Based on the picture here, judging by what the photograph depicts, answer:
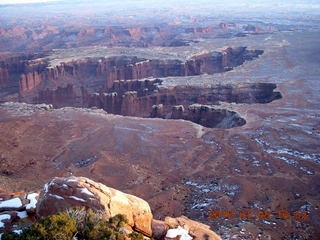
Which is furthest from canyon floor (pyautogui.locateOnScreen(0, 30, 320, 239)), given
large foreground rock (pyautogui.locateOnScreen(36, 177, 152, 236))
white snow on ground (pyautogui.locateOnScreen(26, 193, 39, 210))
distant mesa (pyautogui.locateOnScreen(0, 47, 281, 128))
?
white snow on ground (pyautogui.locateOnScreen(26, 193, 39, 210))

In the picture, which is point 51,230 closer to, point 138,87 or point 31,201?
point 31,201

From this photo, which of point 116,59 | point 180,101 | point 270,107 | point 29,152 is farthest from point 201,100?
point 116,59

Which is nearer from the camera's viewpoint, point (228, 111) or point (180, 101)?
point (228, 111)

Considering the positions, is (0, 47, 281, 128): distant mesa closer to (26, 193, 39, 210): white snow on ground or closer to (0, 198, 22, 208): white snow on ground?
(26, 193, 39, 210): white snow on ground

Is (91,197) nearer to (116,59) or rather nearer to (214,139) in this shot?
(214,139)

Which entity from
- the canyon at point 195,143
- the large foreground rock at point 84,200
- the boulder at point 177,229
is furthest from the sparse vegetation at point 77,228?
the canyon at point 195,143

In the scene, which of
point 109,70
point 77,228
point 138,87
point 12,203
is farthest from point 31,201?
point 109,70
